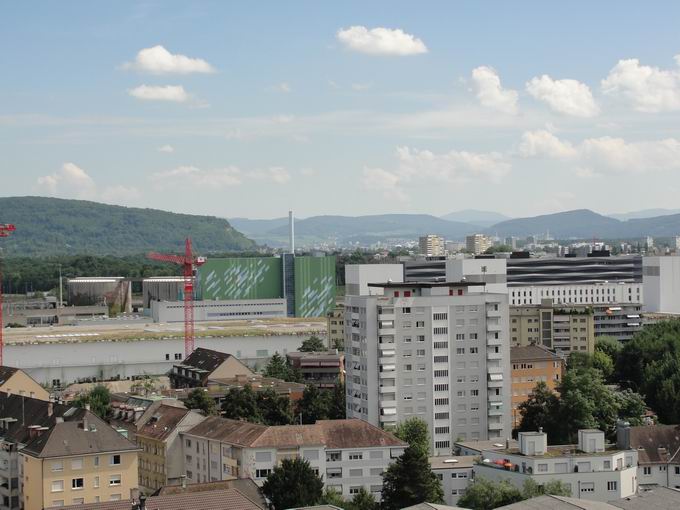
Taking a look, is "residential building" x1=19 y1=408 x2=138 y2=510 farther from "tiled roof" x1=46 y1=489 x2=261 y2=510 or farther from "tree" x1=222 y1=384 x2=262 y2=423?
"tree" x1=222 y1=384 x2=262 y2=423

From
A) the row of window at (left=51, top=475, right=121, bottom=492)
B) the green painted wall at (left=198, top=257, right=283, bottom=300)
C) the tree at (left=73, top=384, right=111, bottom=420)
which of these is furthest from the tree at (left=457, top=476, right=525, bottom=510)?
the green painted wall at (left=198, top=257, right=283, bottom=300)

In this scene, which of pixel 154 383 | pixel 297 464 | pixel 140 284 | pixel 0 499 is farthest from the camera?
pixel 140 284

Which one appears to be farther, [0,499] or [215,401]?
[215,401]

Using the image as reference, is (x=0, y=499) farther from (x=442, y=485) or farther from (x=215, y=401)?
(x=215, y=401)

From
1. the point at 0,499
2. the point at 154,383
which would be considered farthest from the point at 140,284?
the point at 0,499

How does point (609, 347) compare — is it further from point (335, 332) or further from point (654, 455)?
point (654, 455)

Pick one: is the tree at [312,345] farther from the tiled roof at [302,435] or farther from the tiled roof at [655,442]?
the tiled roof at [655,442]

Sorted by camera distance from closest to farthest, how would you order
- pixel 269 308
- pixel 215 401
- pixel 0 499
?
pixel 0 499 < pixel 215 401 < pixel 269 308

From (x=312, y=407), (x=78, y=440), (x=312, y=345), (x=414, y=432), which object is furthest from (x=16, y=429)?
(x=312, y=345)
